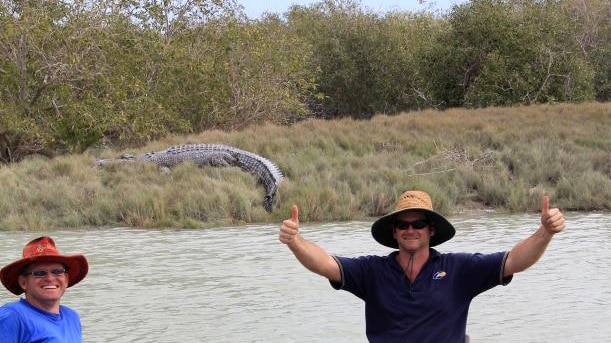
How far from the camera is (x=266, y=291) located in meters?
8.82

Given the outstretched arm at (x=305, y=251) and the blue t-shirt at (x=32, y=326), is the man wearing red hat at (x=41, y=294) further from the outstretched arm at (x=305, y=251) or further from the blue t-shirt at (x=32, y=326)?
the outstretched arm at (x=305, y=251)

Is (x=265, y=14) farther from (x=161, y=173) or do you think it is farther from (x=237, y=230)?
(x=237, y=230)

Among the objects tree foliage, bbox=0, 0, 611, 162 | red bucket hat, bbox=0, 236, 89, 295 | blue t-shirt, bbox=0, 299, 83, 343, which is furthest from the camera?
tree foliage, bbox=0, 0, 611, 162

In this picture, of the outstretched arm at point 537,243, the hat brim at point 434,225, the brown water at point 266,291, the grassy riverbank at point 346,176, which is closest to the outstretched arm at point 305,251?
the hat brim at point 434,225

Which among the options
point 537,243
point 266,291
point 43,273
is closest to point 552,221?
point 537,243

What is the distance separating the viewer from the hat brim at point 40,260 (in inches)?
149

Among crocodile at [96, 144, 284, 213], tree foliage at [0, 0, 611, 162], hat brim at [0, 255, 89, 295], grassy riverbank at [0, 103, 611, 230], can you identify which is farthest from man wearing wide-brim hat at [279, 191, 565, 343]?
tree foliage at [0, 0, 611, 162]

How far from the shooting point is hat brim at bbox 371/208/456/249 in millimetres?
4086

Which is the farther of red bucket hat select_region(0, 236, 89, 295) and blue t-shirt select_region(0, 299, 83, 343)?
red bucket hat select_region(0, 236, 89, 295)

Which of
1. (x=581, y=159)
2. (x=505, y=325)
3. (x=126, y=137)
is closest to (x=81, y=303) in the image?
(x=505, y=325)

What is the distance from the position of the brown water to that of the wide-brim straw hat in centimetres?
287

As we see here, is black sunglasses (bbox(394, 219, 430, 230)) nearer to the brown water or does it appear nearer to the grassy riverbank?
the brown water

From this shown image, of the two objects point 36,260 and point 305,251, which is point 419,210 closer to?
point 305,251

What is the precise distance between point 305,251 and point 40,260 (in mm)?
1058
